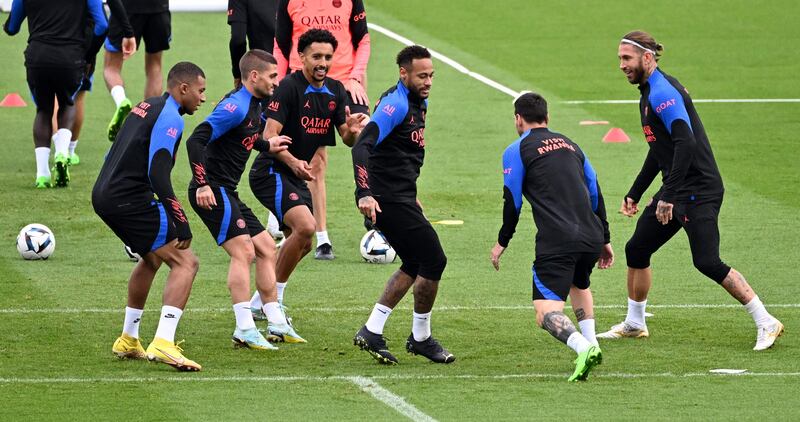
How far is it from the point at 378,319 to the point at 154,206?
67.6 inches

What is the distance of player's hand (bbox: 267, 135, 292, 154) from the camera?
451 inches

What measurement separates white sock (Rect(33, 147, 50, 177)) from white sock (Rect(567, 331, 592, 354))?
8953mm

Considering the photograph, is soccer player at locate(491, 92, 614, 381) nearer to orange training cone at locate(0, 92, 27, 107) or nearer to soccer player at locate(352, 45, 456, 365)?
soccer player at locate(352, 45, 456, 365)

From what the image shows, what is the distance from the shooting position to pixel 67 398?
934cm

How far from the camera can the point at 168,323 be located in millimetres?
10320

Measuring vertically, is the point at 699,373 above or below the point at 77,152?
above

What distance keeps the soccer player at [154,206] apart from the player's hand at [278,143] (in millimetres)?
986

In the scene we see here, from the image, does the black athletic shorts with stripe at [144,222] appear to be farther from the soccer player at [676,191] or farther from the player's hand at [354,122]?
the soccer player at [676,191]

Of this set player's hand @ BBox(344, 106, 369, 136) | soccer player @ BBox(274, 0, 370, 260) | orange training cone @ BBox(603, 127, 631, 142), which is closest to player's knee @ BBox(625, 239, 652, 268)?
player's hand @ BBox(344, 106, 369, 136)

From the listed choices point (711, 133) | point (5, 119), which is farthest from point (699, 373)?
point (5, 119)

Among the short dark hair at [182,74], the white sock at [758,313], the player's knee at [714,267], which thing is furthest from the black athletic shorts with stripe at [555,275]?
the short dark hair at [182,74]

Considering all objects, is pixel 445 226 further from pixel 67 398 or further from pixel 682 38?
pixel 682 38

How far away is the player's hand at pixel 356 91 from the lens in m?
13.5

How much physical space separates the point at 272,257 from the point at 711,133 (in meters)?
10.9
